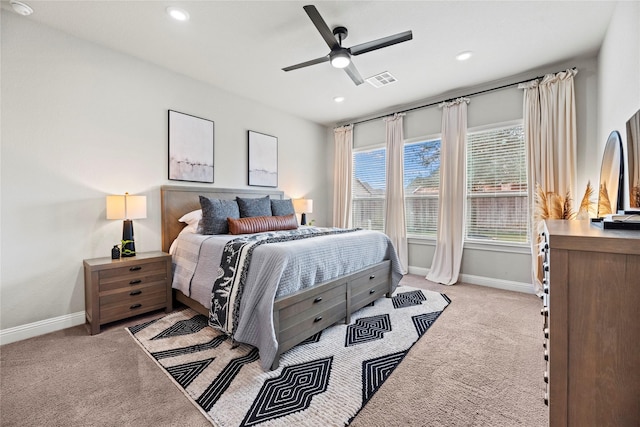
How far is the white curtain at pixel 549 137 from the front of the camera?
305cm

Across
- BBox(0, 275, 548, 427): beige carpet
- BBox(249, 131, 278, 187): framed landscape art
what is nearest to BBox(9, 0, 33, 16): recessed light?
BBox(249, 131, 278, 187): framed landscape art

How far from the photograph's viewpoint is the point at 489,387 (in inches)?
64.7

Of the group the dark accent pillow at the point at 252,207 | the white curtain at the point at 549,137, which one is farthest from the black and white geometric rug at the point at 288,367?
the white curtain at the point at 549,137

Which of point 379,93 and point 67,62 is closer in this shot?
point 67,62

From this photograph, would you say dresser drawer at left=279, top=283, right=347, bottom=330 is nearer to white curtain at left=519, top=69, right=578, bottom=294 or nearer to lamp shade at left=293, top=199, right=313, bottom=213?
lamp shade at left=293, top=199, right=313, bottom=213

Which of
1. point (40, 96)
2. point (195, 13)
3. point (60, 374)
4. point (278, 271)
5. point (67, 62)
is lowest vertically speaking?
point (60, 374)

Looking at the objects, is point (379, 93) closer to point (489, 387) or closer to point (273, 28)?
point (273, 28)

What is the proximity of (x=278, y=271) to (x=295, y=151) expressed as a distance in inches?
133

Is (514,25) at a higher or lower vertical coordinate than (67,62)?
higher

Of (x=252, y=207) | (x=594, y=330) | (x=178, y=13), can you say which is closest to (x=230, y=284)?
(x=252, y=207)

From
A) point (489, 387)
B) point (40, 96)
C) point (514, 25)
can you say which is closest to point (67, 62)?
point (40, 96)

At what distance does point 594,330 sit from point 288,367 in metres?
1.63

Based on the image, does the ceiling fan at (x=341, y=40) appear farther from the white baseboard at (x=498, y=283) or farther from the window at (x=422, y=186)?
the white baseboard at (x=498, y=283)

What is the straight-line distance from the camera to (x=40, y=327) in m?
2.38
